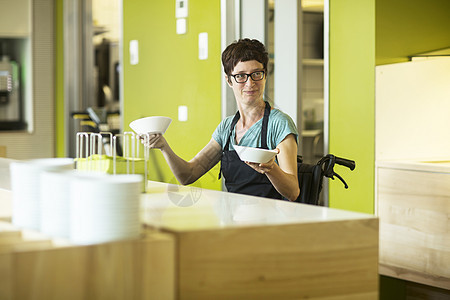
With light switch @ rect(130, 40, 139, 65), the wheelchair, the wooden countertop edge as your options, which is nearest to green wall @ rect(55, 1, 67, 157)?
light switch @ rect(130, 40, 139, 65)

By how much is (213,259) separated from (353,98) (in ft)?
7.86

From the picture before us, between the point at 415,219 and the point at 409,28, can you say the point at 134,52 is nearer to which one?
the point at 409,28

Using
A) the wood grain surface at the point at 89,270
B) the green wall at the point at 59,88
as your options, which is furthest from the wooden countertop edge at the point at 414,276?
the green wall at the point at 59,88

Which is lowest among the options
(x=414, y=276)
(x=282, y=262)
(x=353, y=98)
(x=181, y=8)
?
(x=414, y=276)

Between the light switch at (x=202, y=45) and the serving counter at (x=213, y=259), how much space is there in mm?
3057

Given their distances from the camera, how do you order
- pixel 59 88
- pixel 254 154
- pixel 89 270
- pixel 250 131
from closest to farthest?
1. pixel 89 270
2. pixel 254 154
3. pixel 250 131
4. pixel 59 88

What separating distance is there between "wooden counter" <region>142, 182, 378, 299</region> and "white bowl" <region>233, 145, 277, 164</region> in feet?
0.88

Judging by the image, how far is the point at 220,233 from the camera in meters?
1.45

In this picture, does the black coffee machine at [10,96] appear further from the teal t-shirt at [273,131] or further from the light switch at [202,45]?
the teal t-shirt at [273,131]

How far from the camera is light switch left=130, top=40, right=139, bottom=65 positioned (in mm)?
5695

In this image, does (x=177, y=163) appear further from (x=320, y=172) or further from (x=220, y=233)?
(x=220, y=233)

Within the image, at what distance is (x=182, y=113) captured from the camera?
5020 millimetres

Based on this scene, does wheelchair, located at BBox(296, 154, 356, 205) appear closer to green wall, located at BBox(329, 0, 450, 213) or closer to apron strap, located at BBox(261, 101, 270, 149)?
apron strap, located at BBox(261, 101, 270, 149)

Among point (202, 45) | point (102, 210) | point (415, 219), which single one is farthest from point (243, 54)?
point (202, 45)
